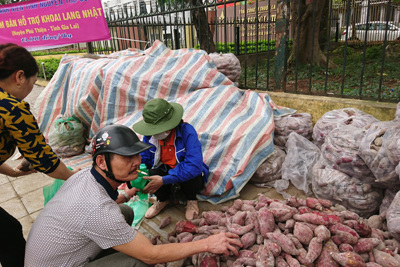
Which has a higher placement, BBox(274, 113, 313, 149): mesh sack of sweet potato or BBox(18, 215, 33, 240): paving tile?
BBox(274, 113, 313, 149): mesh sack of sweet potato

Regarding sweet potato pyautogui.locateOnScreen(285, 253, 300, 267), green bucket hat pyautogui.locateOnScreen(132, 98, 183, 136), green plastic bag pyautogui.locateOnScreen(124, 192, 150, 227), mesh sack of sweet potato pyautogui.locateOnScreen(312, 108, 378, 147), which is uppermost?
green bucket hat pyautogui.locateOnScreen(132, 98, 183, 136)

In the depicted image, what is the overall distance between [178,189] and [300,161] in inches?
53.1

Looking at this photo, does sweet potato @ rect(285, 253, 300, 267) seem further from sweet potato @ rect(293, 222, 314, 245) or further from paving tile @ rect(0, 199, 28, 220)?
Result: paving tile @ rect(0, 199, 28, 220)

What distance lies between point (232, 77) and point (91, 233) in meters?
3.37

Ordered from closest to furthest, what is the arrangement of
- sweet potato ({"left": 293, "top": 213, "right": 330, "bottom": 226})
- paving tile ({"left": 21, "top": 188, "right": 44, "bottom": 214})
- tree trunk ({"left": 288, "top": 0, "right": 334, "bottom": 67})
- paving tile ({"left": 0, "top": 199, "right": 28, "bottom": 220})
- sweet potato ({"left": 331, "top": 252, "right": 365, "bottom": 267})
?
sweet potato ({"left": 331, "top": 252, "right": 365, "bottom": 267}) < sweet potato ({"left": 293, "top": 213, "right": 330, "bottom": 226}) < paving tile ({"left": 0, "top": 199, "right": 28, "bottom": 220}) < paving tile ({"left": 21, "top": 188, "right": 44, "bottom": 214}) < tree trunk ({"left": 288, "top": 0, "right": 334, "bottom": 67})

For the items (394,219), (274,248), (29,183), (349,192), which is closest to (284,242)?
(274,248)

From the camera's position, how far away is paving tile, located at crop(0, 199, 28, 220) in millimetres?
3143

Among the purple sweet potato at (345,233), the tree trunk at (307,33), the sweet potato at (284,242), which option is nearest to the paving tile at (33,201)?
the sweet potato at (284,242)

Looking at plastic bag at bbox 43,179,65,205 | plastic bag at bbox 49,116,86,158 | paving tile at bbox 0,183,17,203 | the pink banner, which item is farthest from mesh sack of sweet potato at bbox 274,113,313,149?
the pink banner

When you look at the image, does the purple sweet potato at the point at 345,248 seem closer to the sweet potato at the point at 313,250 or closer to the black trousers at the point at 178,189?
the sweet potato at the point at 313,250

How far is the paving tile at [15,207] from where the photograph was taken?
3143 millimetres

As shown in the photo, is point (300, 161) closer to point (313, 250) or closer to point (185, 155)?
point (185, 155)

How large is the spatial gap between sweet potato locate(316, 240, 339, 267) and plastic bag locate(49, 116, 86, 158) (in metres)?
3.75

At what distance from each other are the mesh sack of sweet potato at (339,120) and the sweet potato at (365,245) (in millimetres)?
1302
